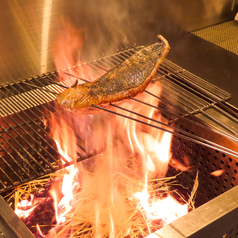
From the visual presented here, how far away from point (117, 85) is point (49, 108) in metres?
0.69

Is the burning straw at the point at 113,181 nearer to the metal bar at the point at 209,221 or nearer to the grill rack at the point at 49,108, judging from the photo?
the grill rack at the point at 49,108

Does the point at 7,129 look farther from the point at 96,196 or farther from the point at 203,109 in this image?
the point at 203,109

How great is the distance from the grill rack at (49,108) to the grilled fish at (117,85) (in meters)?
0.26

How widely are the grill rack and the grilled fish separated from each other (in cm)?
26

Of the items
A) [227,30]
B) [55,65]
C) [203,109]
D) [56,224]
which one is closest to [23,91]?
[55,65]

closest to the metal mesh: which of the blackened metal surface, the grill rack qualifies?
the grill rack

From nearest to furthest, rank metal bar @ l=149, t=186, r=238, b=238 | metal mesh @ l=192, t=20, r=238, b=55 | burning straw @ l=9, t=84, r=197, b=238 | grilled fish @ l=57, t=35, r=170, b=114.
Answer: metal bar @ l=149, t=186, r=238, b=238 < grilled fish @ l=57, t=35, r=170, b=114 < burning straw @ l=9, t=84, r=197, b=238 < metal mesh @ l=192, t=20, r=238, b=55

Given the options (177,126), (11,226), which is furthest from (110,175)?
(11,226)

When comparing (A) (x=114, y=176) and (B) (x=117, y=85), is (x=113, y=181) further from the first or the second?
(B) (x=117, y=85)

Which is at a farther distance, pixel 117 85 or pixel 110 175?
pixel 110 175

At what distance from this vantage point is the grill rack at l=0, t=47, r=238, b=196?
2.05m

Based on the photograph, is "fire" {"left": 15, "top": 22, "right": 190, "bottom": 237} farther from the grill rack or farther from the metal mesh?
the metal mesh

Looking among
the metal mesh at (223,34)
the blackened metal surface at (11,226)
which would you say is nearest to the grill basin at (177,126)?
the blackened metal surface at (11,226)

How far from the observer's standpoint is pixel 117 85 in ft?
5.65
